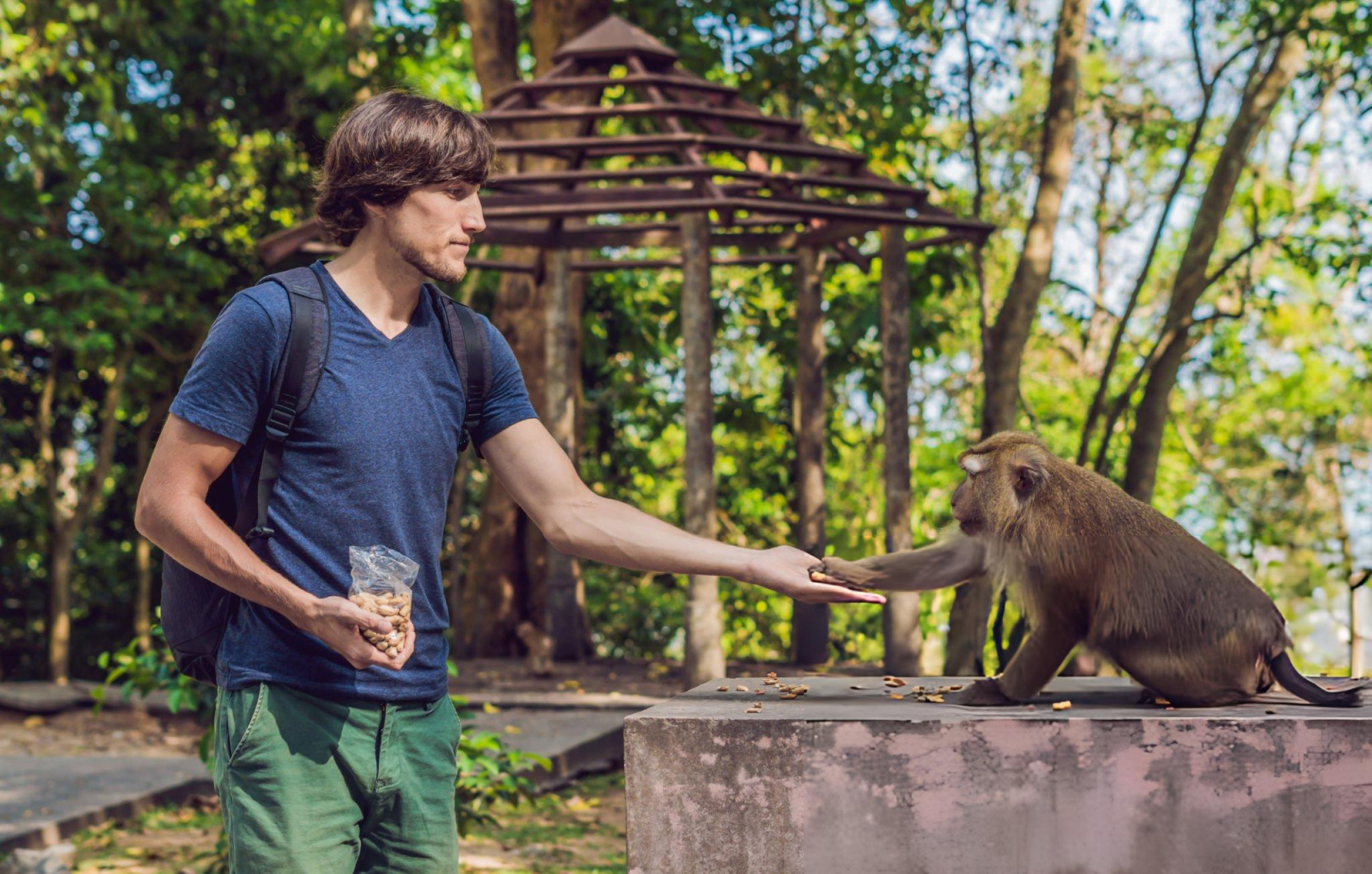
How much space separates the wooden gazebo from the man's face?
3.81m

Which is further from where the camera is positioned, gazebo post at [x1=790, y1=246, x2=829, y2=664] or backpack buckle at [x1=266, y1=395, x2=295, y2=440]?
gazebo post at [x1=790, y1=246, x2=829, y2=664]

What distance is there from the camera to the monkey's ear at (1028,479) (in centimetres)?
285

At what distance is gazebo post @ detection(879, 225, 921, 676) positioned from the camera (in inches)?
249

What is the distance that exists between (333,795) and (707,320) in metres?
4.45

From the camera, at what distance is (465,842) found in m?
5.10

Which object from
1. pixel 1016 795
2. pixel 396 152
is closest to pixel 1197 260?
pixel 1016 795

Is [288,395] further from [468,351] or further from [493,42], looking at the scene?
[493,42]

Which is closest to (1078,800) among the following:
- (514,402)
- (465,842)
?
(514,402)

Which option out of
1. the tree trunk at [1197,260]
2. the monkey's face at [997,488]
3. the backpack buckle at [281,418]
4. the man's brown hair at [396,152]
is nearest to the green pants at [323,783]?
the backpack buckle at [281,418]

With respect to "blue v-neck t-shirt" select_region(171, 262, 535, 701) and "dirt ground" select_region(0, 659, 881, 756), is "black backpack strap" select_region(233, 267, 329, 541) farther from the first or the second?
"dirt ground" select_region(0, 659, 881, 756)

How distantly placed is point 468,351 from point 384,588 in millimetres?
420

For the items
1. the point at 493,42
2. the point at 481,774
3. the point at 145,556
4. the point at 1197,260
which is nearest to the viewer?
the point at 481,774

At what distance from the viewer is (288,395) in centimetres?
177

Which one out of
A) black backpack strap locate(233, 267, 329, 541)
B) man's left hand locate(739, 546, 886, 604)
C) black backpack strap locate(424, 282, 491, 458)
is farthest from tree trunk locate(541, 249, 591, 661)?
black backpack strap locate(233, 267, 329, 541)
